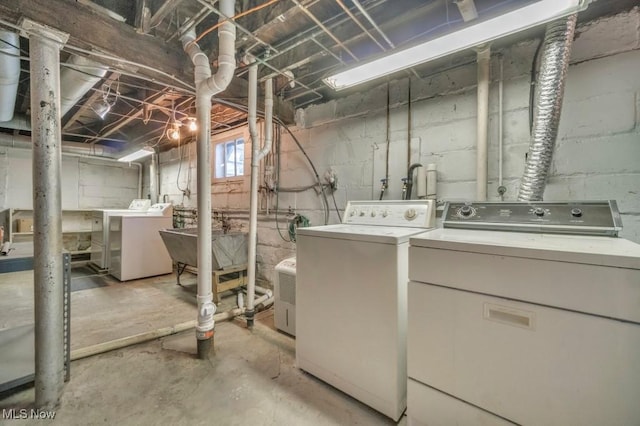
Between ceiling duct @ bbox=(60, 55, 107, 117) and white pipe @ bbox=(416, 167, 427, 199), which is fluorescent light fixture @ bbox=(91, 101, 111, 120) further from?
white pipe @ bbox=(416, 167, 427, 199)

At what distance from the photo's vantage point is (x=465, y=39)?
5.01ft

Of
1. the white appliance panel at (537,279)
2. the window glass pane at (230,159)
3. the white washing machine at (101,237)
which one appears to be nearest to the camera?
the white appliance panel at (537,279)

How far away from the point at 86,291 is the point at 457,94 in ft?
15.9

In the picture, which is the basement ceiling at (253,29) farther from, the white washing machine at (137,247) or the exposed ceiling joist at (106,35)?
the white washing machine at (137,247)

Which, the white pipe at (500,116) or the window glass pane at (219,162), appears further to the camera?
the window glass pane at (219,162)

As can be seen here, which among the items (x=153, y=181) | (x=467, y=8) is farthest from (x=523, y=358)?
(x=153, y=181)

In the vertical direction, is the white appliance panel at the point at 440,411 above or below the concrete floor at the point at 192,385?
above

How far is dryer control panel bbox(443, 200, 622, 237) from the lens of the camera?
128cm

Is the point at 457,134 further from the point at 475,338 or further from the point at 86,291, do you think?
the point at 86,291

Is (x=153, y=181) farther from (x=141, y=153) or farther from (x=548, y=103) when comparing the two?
(x=548, y=103)

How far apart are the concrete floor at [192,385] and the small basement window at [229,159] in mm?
2281

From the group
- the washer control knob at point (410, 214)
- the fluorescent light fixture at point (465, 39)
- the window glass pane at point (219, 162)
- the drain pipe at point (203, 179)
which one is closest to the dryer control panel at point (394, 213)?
the washer control knob at point (410, 214)

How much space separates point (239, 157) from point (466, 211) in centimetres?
332

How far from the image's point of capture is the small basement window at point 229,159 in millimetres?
4039
